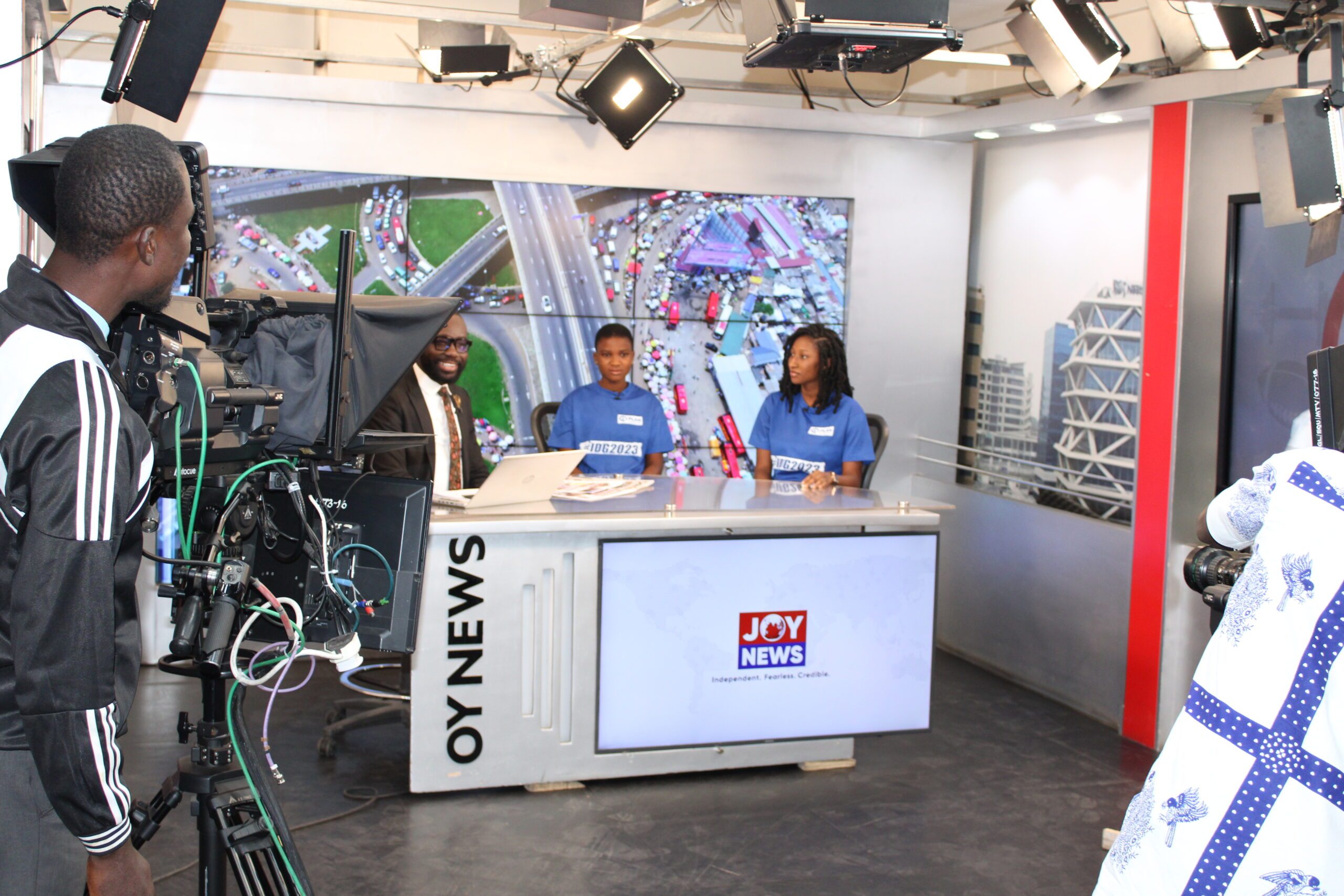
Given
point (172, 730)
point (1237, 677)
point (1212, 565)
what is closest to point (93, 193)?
point (1237, 677)

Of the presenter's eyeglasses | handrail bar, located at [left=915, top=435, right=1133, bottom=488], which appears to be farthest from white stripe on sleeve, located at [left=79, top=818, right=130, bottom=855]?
handrail bar, located at [left=915, top=435, right=1133, bottom=488]

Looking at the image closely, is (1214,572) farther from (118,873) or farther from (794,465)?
(794,465)

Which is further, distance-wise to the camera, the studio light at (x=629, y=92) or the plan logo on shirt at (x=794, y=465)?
the studio light at (x=629, y=92)

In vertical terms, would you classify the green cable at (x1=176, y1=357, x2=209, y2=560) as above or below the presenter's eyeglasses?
below

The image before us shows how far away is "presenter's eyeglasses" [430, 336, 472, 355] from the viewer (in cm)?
423

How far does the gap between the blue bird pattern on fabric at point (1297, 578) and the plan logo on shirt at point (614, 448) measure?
3.36 meters

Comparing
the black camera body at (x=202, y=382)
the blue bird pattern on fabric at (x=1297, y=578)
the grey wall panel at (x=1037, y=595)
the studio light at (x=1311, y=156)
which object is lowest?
the grey wall panel at (x=1037, y=595)

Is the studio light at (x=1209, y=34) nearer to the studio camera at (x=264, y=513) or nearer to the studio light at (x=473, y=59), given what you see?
the studio light at (x=473, y=59)

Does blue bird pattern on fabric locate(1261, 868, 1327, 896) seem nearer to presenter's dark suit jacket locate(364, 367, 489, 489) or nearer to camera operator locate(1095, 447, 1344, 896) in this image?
camera operator locate(1095, 447, 1344, 896)

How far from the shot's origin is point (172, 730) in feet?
13.8

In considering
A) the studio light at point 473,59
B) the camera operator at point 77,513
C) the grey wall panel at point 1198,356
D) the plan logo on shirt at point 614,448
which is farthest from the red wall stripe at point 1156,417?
the camera operator at point 77,513

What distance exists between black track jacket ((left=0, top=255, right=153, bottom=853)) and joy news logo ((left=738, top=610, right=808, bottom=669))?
2525mm

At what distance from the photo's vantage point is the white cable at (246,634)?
73.4 inches

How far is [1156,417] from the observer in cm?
444
